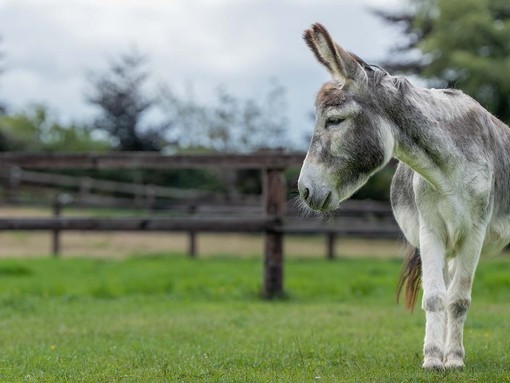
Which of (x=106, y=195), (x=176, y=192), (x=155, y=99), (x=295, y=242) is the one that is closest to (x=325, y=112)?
(x=295, y=242)

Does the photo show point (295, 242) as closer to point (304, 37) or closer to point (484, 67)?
point (484, 67)

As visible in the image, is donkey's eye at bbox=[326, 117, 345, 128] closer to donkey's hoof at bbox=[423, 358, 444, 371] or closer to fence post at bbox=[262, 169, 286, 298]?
donkey's hoof at bbox=[423, 358, 444, 371]

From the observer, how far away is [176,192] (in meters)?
35.1

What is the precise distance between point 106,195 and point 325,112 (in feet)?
107

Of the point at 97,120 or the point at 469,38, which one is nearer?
the point at 469,38

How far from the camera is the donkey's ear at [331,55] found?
5.47m

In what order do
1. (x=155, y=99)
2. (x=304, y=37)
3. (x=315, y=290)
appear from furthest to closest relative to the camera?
(x=155, y=99) → (x=315, y=290) → (x=304, y=37)

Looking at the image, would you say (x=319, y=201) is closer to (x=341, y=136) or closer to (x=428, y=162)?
(x=341, y=136)

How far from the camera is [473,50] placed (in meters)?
32.3

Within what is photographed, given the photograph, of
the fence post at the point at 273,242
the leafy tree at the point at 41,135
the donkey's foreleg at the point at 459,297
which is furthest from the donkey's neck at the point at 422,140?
the leafy tree at the point at 41,135

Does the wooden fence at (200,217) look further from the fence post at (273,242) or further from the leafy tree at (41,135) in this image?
the leafy tree at (41,135)

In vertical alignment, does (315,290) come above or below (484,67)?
below

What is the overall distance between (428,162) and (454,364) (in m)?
1.44

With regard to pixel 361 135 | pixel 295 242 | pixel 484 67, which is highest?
pixel 484 67
